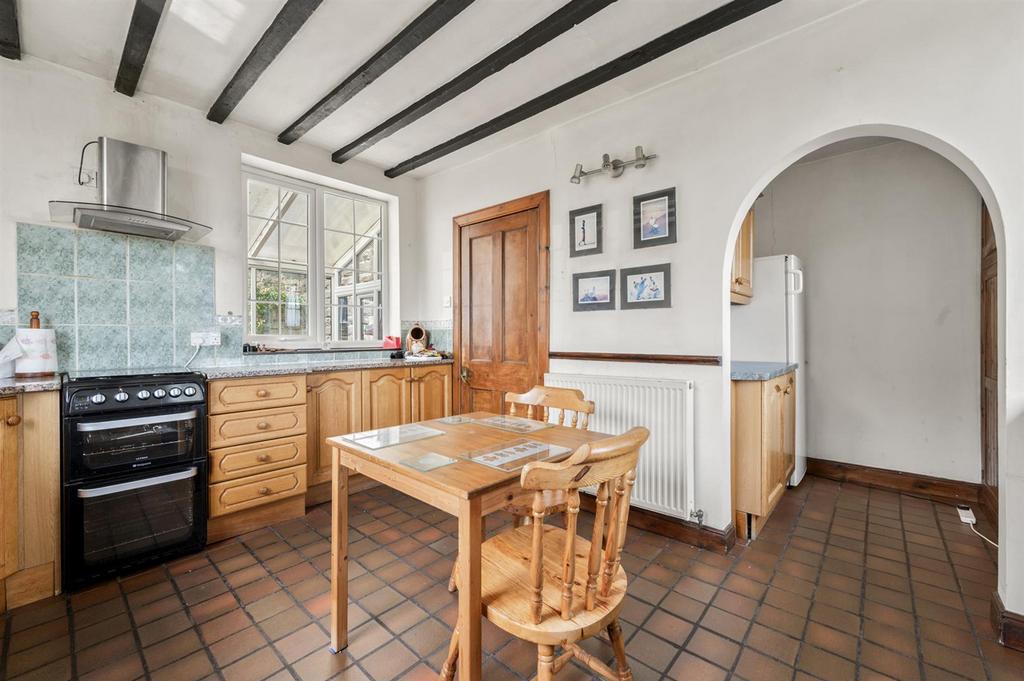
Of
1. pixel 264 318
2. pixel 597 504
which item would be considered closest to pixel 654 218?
pixel 597 504

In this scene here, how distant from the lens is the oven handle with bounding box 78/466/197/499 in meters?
2.06

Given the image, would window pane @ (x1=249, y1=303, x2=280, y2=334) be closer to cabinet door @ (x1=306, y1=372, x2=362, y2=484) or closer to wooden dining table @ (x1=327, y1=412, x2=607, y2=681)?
cabinet door @ (x1=306, y1=372, x2=362, y2=484)

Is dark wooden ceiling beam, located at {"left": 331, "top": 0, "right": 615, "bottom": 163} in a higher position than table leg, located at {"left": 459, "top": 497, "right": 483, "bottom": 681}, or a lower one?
higher

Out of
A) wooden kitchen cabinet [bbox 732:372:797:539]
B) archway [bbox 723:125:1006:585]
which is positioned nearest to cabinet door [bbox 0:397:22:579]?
archway [bbox 723:125:1006:585]

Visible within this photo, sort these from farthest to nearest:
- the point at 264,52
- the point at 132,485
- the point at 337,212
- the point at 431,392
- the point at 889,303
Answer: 1. the point at 337,212
2. the point at 431,392
3. the point at 889,303
4. the point at 264,52
5. the point at 132,485

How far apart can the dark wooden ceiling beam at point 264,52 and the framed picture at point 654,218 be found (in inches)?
78.1

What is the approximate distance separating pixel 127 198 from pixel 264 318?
3.88ft

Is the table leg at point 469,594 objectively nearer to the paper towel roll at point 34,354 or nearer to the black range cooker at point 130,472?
the black range cooker at point 130,472

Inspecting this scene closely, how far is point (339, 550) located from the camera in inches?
63.6

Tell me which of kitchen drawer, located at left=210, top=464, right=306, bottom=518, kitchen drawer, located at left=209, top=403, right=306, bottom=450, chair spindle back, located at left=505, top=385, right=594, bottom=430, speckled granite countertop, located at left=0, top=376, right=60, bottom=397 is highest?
speckled granite countertop, located at left=0, top=376, right=60, bottom=397

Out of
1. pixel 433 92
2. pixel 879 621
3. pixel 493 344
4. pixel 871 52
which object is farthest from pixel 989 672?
pixel 433 92

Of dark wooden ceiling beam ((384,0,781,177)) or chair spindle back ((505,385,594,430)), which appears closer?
dark wooden ceiling beam ((384,0,781,177))

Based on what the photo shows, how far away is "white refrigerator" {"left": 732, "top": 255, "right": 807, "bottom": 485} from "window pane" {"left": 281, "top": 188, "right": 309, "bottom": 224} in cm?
364

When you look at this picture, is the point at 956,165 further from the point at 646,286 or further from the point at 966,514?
the point at 966,514
